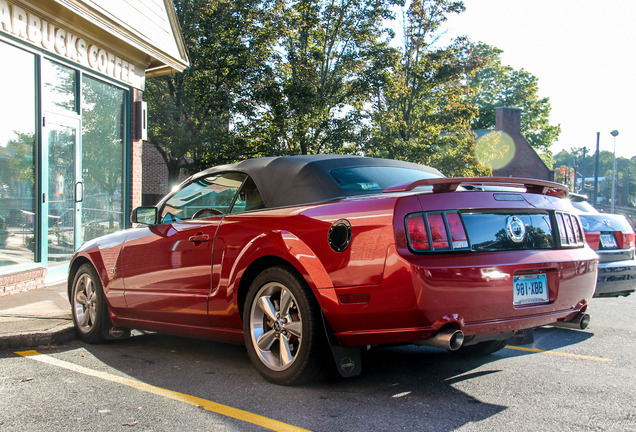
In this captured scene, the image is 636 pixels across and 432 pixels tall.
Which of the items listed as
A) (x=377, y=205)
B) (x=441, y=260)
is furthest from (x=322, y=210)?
(x=441, y=260)

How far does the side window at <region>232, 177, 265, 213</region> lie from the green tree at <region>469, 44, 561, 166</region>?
60724 millimetres

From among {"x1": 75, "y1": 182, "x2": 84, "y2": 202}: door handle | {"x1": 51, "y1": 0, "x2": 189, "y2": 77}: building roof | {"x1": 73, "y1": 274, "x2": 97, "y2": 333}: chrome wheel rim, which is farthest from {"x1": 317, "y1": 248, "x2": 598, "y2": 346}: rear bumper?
{"x1": 75, "y1": 182, "x2": 84, "y2": 202}: door handle

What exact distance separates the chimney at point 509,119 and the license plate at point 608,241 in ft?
174

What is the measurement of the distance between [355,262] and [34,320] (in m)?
3.99

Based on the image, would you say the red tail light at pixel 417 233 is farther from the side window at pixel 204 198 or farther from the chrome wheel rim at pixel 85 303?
the chrome wheel rim at pixel 85 303

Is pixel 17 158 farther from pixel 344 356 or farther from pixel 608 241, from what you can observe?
pixel 608 241

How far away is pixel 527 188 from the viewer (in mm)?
4125

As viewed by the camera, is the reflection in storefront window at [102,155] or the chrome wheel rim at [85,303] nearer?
the chrome wheel rim at [85,303]

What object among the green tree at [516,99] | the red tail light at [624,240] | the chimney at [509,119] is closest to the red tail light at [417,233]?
the red tail light at [624,240]

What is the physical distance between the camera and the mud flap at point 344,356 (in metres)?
3.71

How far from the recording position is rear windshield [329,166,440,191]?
4234mm

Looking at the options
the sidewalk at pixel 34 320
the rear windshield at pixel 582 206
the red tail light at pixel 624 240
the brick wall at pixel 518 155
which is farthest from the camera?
the brick wall at pixel 518 155

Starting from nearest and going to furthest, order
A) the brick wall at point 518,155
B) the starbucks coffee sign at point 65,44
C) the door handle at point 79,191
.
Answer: the starbucks coffee sign at point 65,44 < the door handle at point 79,191 < the brick wall at point 518,155

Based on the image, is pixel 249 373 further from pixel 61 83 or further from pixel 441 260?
pixel 61 83
